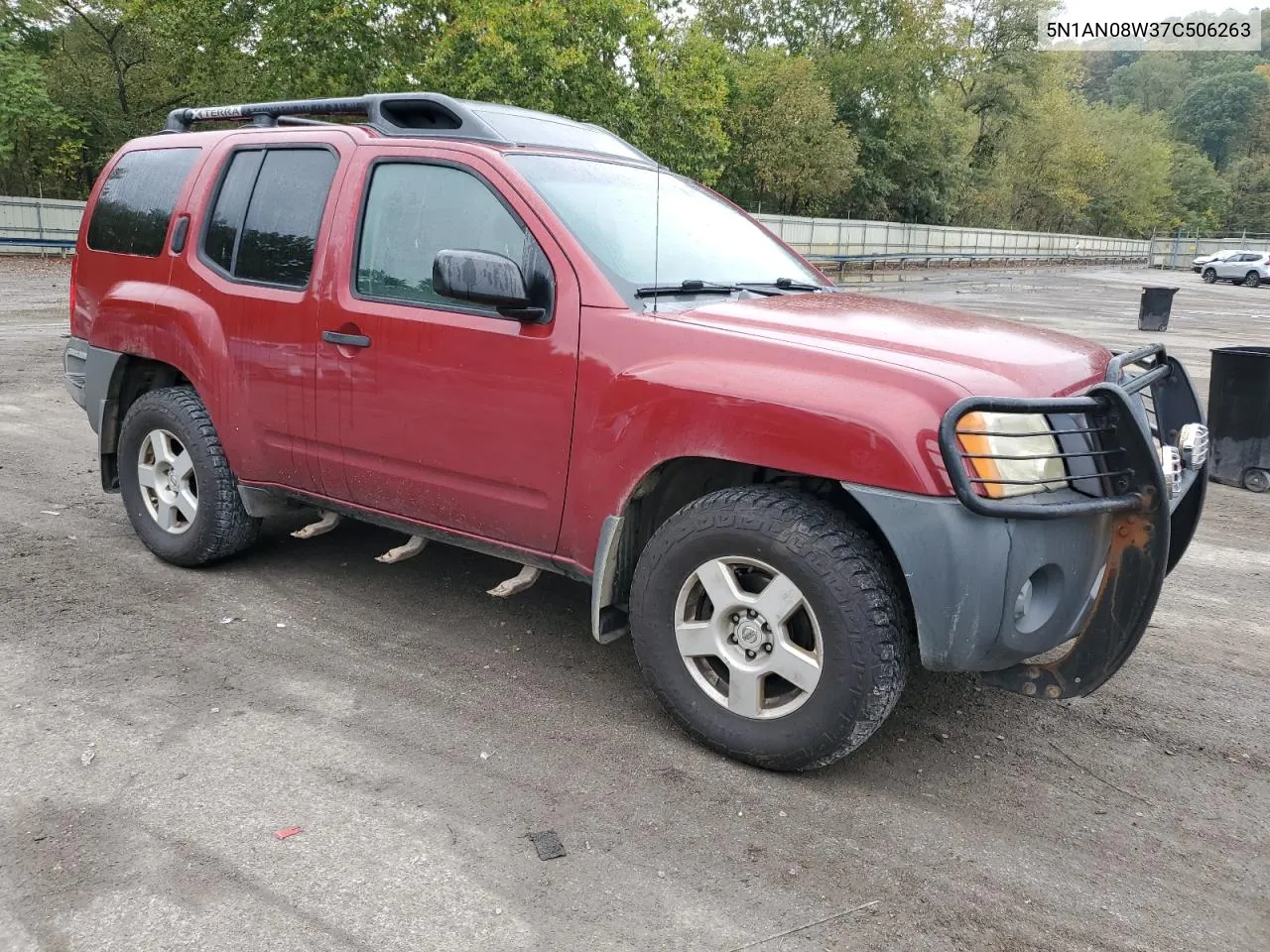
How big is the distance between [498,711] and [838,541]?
1395 millimetres

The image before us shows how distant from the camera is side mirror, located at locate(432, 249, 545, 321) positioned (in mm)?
3441

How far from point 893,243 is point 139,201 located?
4139 centimetres

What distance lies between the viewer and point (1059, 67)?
6397 cm

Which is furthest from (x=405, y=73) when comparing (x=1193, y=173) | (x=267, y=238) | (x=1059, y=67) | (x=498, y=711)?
(x=1193, y=173)

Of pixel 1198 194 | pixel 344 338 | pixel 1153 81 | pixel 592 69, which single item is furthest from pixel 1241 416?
pixel 1153 81

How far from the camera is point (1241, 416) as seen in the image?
24.4ft

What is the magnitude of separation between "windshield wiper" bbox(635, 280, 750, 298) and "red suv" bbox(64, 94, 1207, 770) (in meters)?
0.01

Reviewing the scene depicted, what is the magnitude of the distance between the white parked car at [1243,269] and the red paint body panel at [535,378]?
43828 mm

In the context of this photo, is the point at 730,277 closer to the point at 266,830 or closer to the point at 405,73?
the point at 266,830

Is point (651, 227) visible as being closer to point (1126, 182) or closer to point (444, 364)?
point (444, 364)

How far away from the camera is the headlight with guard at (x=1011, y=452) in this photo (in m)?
2.87

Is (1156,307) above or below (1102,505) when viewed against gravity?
above

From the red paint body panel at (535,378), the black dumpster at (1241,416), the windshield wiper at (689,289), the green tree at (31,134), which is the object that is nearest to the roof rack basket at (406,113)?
the red paint body panel at (535,378)

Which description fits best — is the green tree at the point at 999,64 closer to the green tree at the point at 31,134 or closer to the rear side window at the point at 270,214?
the green tree at the point at 31,134
